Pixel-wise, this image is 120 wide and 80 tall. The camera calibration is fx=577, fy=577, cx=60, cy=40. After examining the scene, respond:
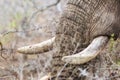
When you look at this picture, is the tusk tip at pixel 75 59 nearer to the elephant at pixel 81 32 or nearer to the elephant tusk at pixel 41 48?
the elephant at pixel 81 32

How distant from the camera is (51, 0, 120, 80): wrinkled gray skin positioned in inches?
200

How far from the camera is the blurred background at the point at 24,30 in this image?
6.24 meters

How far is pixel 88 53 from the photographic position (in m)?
4.90

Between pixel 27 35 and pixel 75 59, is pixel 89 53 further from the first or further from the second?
pixel 27 35

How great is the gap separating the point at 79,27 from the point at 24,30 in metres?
3.08

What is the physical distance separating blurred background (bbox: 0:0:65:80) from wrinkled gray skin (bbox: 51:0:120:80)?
0.29 m

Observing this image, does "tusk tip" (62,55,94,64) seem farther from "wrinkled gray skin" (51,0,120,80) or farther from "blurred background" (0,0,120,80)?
"blurred background" (0,0,120,80)

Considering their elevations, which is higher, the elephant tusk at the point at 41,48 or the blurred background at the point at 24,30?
the blurred background at the point at 24,30

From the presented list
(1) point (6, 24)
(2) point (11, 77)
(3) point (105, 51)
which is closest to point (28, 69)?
(2) point (11, 77)

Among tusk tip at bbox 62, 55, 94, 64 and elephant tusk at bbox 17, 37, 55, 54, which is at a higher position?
elephant tusk at bbox 17, 37, 55, 54

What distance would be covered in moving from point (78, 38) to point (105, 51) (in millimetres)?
639

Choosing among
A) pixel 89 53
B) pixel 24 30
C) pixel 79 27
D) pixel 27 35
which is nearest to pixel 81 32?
pixel 79 27

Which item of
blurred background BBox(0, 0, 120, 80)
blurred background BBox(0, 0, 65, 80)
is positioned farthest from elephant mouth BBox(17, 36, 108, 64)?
blurred background BBox(0, 0, 65, 80)

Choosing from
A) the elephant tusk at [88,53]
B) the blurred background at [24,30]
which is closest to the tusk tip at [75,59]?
the elephant tusk at [88,53]
